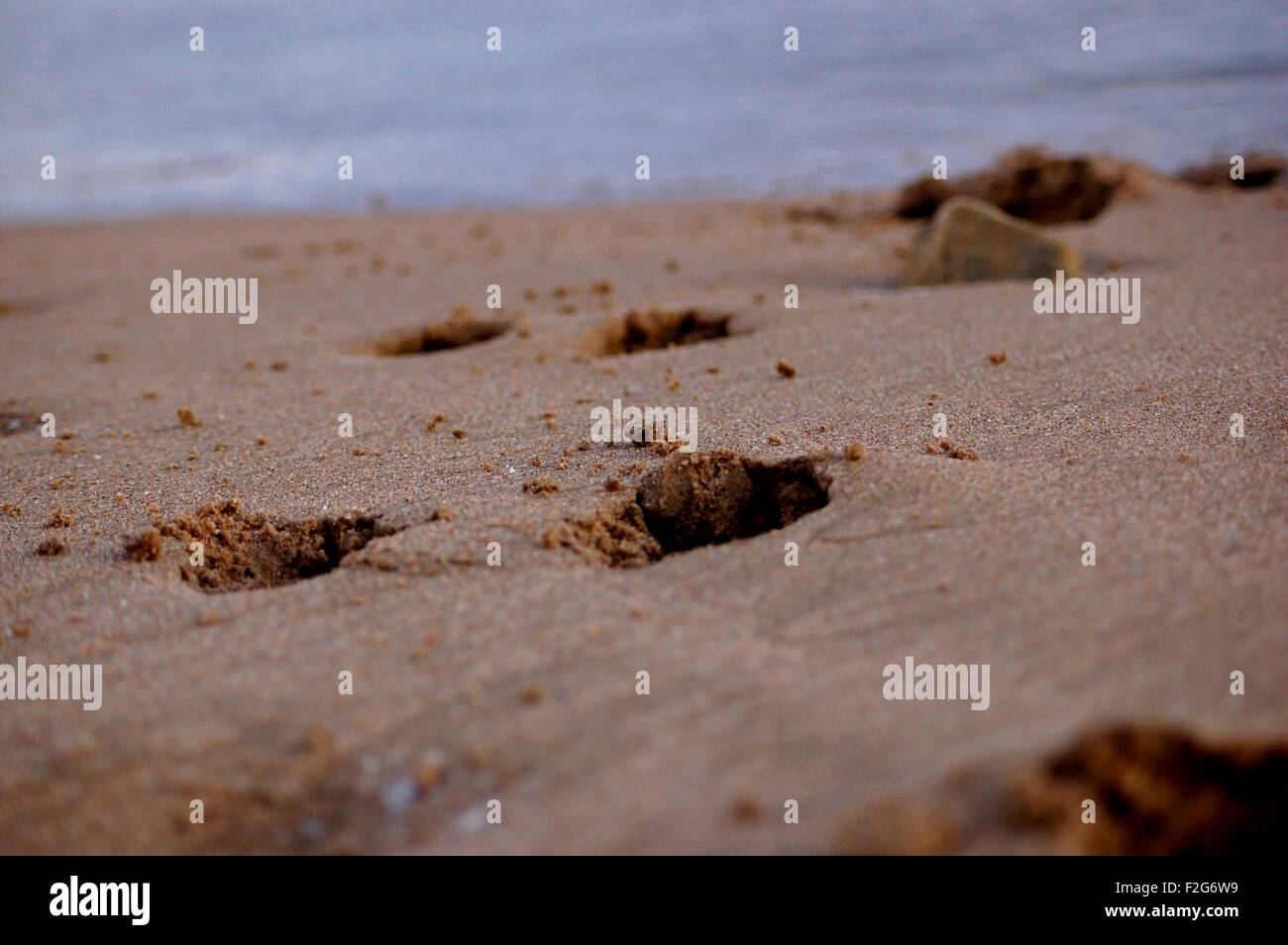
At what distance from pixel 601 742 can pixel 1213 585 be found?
1.22 metres

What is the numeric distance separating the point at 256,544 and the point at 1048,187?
5916mm

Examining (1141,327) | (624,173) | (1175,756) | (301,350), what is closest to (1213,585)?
(1175,756)

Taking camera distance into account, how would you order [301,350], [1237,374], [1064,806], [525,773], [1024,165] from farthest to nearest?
[1024,165], [301,350], [1237,374], [525,773], [1064,806]

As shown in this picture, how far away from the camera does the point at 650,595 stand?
7.55 ft

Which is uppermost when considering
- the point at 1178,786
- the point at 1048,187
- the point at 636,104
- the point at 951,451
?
the point at 636,104

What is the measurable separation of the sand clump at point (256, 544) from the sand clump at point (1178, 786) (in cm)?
168

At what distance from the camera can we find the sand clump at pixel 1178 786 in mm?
1693

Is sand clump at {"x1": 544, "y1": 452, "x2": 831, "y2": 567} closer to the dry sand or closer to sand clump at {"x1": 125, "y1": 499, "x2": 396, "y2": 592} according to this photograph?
the dry sand

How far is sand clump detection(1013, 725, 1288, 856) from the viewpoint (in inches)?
66.7

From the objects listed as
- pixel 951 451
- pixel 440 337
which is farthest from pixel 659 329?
pixel 951 451

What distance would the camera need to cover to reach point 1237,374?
11.2 ft

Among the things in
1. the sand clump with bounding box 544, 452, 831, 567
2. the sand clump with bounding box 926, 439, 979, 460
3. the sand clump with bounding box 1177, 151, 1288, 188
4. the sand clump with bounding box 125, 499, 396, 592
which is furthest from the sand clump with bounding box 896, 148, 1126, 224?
the sand clump with bounding box 125, 499, 396, 592

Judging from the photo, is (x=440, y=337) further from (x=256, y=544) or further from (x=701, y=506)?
(x=701, y=506)

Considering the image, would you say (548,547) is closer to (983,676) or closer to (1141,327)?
(983,676)
